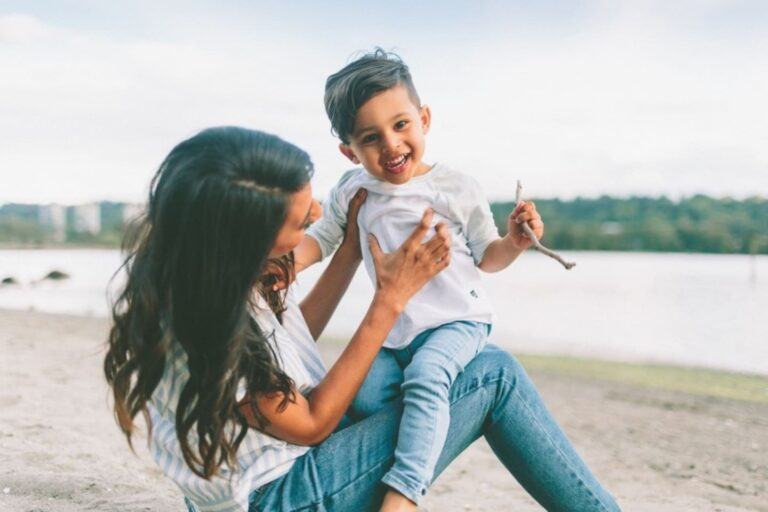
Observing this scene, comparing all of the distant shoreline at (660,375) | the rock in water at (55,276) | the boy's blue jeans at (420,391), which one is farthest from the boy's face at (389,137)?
the rock in water at (55,276)

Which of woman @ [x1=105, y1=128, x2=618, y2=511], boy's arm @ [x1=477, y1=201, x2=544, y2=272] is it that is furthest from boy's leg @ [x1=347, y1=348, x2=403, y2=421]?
boy's arm @ [x1=477, y1=201, x2=544, y2=272]

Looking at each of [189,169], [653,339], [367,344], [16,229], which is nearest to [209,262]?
[189,169]

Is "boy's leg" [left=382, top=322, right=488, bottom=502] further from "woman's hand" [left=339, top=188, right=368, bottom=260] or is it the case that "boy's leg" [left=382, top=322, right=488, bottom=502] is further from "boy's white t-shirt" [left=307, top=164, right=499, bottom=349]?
"woman's hand" [left=339, top=188, right=368, bottom=260]

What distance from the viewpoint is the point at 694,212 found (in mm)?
62656

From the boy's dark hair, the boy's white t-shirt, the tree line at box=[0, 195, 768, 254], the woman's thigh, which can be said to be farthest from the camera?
the tree line at box=[0, 195, 768, 254]

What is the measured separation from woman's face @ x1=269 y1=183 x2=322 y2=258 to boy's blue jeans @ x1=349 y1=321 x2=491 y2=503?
0.55 metres

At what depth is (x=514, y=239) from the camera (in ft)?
8.01

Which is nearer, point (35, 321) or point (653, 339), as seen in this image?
point (35, 321)

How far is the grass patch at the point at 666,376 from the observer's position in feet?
37.0

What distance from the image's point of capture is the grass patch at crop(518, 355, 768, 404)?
1127 centimetres

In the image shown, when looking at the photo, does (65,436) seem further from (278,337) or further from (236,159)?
(236,159)

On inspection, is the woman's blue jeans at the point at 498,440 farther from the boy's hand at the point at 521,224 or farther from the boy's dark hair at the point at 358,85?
the boy's dark hair at the point at 358,85

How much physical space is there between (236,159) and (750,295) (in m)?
31.9

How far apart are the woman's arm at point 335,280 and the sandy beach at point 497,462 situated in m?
1.17
